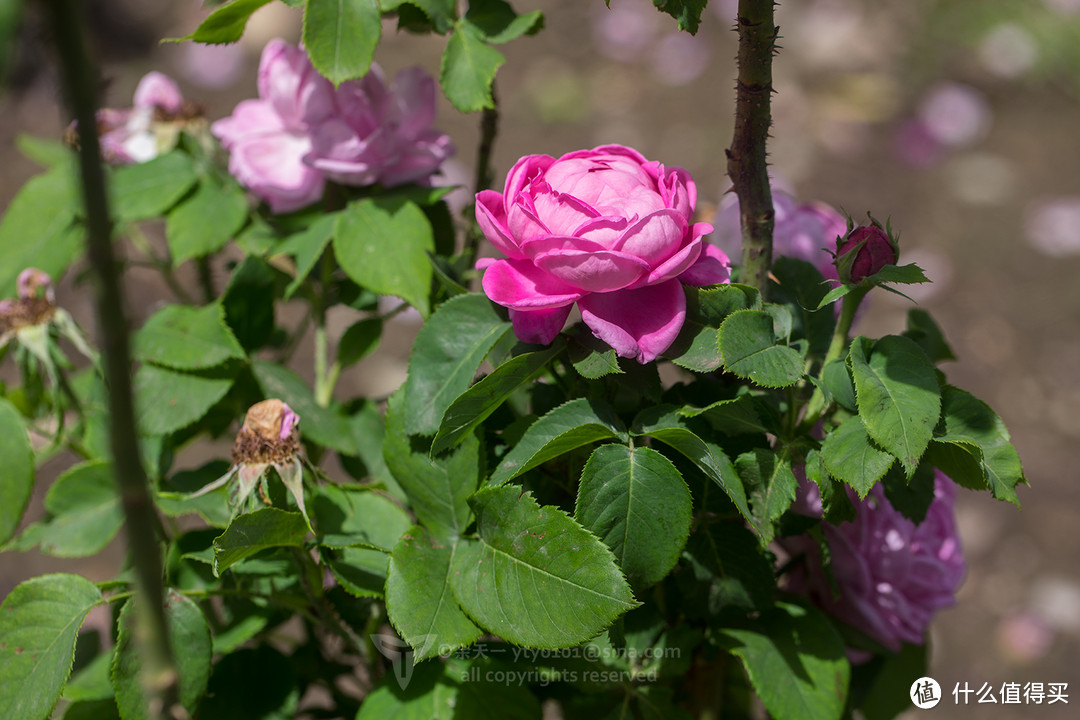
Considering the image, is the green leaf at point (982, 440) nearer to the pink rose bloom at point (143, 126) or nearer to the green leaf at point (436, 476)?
the green leaf at point (436, 476)

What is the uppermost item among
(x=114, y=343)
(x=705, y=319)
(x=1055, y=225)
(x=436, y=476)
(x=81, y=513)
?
(x=114, y=343)

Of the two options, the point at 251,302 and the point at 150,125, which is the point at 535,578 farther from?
the point at 150,125

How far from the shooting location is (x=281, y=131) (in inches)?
24.1

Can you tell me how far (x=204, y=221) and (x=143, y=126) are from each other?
15 centimetres

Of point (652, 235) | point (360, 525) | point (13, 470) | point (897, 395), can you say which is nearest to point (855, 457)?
point (897, 395)

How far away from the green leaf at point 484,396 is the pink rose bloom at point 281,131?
9.1 inches

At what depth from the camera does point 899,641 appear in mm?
601

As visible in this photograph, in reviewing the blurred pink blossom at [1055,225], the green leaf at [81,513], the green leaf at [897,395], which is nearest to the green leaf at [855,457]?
the green leaf at [897,395]

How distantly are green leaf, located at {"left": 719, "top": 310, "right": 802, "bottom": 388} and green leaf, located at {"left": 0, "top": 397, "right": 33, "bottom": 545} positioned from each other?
1.43ft

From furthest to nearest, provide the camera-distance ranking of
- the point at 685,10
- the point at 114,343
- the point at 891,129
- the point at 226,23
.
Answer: the point at 891,129 < the point at 226,23 < the point at 685,10 < the point at 114,343

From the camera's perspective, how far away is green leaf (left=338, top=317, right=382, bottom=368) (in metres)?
0.67

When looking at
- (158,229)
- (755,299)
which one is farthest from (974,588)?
(158,229)

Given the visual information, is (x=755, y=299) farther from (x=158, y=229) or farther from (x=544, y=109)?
(x=544, y=109)

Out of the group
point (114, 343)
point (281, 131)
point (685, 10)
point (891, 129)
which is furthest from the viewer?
point (891, 129)
